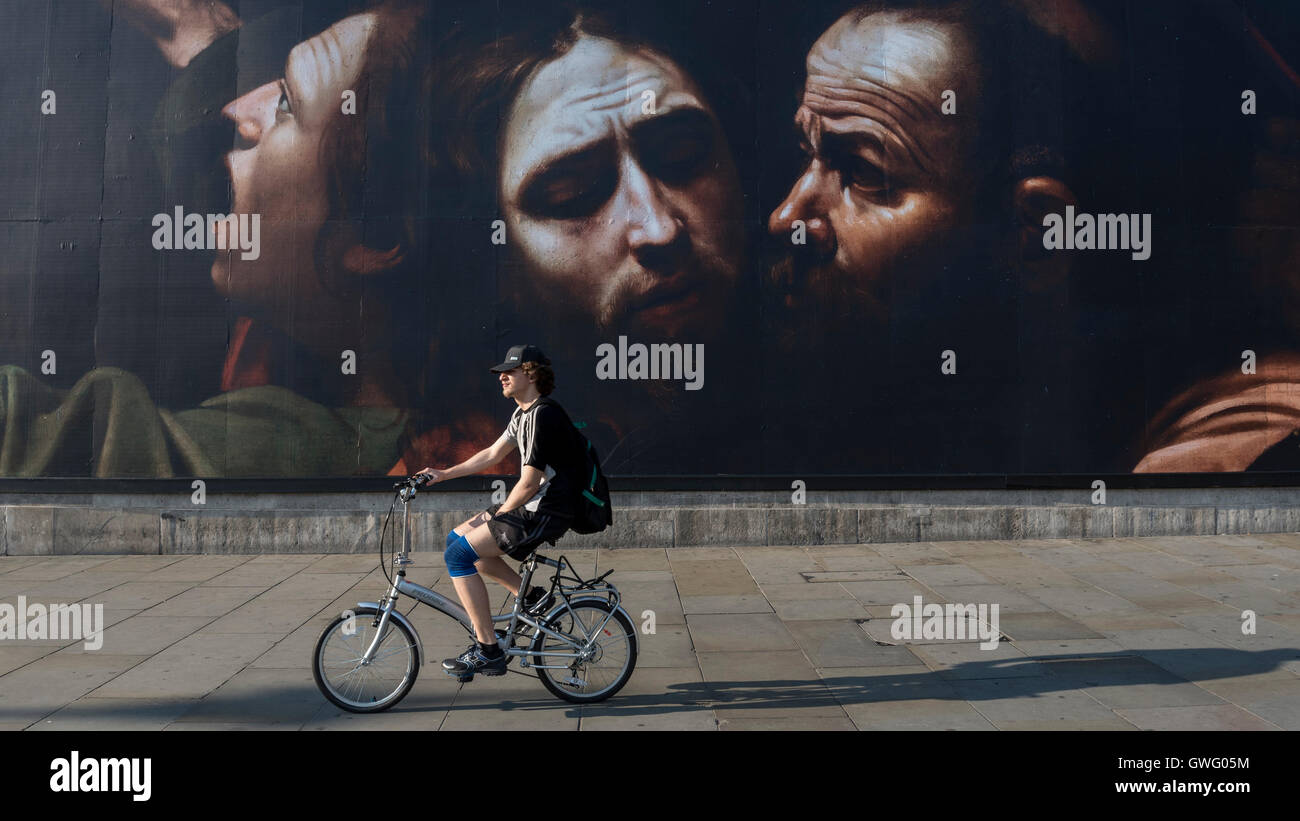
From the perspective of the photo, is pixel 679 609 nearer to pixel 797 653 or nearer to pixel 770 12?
pixel 797 653

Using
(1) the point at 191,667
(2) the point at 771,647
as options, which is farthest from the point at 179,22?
(2) the point at 771,647

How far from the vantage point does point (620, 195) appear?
1071 centimetres

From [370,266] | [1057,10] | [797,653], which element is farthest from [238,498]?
[1057,10]

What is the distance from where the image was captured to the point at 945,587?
27.5 feet

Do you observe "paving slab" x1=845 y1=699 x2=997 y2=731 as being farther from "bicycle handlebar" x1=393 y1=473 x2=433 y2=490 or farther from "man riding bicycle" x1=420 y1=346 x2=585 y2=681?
"bicycle handlebar" x1=393 y1=473 x2=433 y2=490

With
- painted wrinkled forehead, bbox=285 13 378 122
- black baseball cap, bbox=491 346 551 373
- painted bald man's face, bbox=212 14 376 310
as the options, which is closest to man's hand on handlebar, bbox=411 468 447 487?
black baseball cap, bbox=491 346 551 373

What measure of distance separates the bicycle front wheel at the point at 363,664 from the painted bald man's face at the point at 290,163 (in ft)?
21.2

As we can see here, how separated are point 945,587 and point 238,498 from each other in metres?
7.95

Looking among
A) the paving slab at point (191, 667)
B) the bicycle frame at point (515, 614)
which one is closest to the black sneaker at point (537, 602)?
the bicycle frame at point (515, 614)

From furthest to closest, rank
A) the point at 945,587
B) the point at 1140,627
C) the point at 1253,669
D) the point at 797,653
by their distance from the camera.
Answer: the point at 945,587 → the point at 1140,627 → the point at 797,653 → the point at 1253,669

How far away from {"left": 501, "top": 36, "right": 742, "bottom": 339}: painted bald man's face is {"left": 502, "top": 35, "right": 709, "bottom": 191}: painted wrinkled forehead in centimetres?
1

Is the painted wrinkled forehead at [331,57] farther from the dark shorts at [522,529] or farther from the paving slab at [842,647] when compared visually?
the paving slab at [842,647]

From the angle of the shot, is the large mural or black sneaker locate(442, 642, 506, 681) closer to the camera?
black sneaker locate(442, 642, 506, 681)

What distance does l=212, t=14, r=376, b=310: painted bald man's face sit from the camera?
10641 mm
